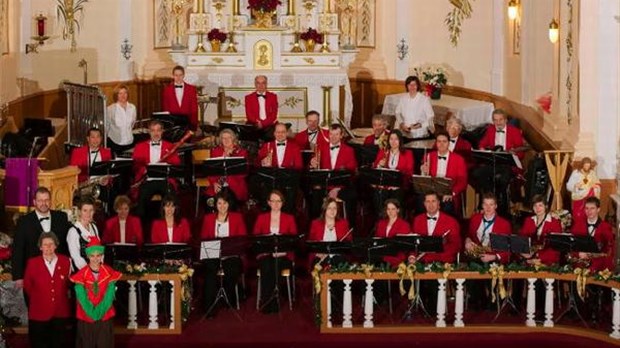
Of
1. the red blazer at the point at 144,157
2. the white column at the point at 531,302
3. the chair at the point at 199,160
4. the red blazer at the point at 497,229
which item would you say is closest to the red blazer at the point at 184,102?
the chair at the point at 199,160

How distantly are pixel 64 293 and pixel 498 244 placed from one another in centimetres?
443

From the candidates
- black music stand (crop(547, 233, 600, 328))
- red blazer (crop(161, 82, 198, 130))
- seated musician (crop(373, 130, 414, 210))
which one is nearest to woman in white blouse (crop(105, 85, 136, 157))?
red blazer (crop(161, 82, 198, 130))

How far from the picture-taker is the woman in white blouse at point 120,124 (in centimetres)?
2231

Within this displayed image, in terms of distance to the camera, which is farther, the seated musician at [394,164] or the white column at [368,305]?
the seated musician at [394,164]

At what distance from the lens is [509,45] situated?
85.5 ft

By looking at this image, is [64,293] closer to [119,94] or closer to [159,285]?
[159,285]

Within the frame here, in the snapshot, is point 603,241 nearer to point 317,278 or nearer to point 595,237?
point 595,237

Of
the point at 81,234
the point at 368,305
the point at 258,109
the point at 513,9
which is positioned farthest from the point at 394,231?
the point at 513,9

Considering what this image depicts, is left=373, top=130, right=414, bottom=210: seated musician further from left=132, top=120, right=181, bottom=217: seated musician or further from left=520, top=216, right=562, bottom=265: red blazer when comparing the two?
left=132, top=120, right=181, bottom=217: seated musician

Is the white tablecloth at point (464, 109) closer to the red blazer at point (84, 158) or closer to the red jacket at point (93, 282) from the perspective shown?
the red blazer at point (84, 158)

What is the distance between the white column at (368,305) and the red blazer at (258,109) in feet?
17.8

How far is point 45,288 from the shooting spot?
54.6 ft

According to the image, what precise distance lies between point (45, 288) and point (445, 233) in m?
4.37

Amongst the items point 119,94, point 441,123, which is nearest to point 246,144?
point 119,94
